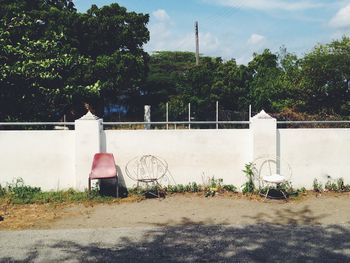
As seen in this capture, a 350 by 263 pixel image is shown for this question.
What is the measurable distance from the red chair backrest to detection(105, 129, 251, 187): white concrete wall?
35 cm

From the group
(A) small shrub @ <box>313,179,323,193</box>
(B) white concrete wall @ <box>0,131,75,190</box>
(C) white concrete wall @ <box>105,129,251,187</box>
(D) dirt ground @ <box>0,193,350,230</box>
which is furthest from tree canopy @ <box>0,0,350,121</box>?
(A) small shrub @ <box>313,179,323,193</box>

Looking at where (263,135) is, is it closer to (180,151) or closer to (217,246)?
(180,151)

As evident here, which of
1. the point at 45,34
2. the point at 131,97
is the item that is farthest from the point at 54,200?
the point at 131,97

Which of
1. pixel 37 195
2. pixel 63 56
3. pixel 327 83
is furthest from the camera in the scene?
pixel 327 83

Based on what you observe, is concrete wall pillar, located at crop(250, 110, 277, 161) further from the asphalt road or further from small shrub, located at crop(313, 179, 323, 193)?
the asphalt road

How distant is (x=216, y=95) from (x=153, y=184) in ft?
55.5

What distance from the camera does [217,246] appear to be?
6145 millimetres

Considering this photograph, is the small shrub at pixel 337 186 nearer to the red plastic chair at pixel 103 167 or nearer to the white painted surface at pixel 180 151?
the white painted surface at pixel 180 151

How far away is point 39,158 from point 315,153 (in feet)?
20.3

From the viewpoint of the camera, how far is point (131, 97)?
3512 centimetres

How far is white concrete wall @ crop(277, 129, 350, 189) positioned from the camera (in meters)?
10.1

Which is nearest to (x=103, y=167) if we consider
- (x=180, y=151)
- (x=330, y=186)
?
(x=180, y=151)

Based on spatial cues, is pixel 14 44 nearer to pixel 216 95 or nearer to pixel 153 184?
pixel 153 184

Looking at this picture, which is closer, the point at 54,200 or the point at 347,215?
the point at 347,215
